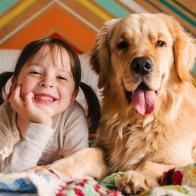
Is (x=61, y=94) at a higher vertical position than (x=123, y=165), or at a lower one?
higher

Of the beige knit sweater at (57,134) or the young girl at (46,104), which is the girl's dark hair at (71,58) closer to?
the young girl at (46,104)

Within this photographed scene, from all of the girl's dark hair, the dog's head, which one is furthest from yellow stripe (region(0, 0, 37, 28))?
the dog's head

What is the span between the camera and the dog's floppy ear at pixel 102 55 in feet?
5.76

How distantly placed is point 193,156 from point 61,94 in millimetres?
570

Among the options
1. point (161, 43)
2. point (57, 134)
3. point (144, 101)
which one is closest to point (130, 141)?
point (144, 101)

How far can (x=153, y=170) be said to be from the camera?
144 centimetres

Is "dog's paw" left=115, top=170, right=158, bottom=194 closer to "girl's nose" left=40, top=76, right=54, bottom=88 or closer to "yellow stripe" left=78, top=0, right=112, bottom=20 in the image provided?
"girl's nose" left=40, top=76, right=54, bottom=88

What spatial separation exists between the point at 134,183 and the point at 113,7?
184 cm

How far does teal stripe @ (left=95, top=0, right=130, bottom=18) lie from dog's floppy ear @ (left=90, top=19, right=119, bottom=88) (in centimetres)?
109

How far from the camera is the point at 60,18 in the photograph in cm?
291

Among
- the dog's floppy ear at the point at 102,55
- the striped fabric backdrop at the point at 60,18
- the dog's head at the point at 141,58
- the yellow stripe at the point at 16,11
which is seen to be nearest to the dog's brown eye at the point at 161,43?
the dog's head at the point at 141,58

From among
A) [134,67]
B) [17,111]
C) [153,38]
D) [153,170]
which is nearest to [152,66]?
[134,67]

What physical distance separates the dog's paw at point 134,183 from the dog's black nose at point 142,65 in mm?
374

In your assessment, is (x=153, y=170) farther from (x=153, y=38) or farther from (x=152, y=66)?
(x=153, y=38)
